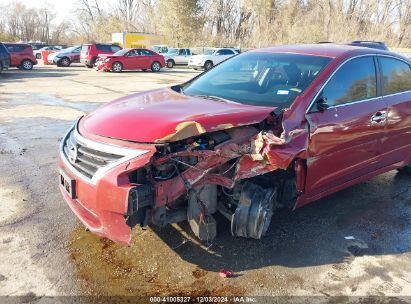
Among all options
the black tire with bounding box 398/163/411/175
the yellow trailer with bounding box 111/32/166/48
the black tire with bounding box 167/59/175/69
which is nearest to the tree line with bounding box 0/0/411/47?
the yellow trailer with bounding box 111/32/166/48

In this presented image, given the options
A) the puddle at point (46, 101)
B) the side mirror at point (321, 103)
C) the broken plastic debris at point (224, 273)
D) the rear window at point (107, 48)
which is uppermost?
the side mirror at point (321, 103)

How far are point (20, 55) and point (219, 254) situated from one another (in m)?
24.2

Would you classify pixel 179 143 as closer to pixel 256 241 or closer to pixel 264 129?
pixel 264 129

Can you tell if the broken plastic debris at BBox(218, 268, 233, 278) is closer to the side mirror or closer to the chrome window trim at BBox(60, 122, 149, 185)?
the chrome window trim at BBox(60, 122, 149, 185)

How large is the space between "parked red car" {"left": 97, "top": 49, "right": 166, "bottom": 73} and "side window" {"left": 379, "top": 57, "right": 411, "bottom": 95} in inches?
851

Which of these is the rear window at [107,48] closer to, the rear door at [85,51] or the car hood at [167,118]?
the rear door at [85,51]

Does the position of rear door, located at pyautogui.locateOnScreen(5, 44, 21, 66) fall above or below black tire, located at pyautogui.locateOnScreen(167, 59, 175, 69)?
above

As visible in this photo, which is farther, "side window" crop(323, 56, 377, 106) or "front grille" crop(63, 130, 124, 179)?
"side window" crop(323, 56, 377, 106)

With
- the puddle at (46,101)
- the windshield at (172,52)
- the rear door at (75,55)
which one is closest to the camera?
the puddle at (46,101)

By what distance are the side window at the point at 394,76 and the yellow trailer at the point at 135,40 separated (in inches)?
1449

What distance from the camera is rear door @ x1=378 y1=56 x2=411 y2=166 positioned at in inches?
176

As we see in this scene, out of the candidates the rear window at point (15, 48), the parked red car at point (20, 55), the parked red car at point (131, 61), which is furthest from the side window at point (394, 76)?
the rear window at point (15, 48)

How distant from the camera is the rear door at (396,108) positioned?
14.7 ft

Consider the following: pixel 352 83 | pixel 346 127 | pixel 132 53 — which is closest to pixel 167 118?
pixel 346 127
